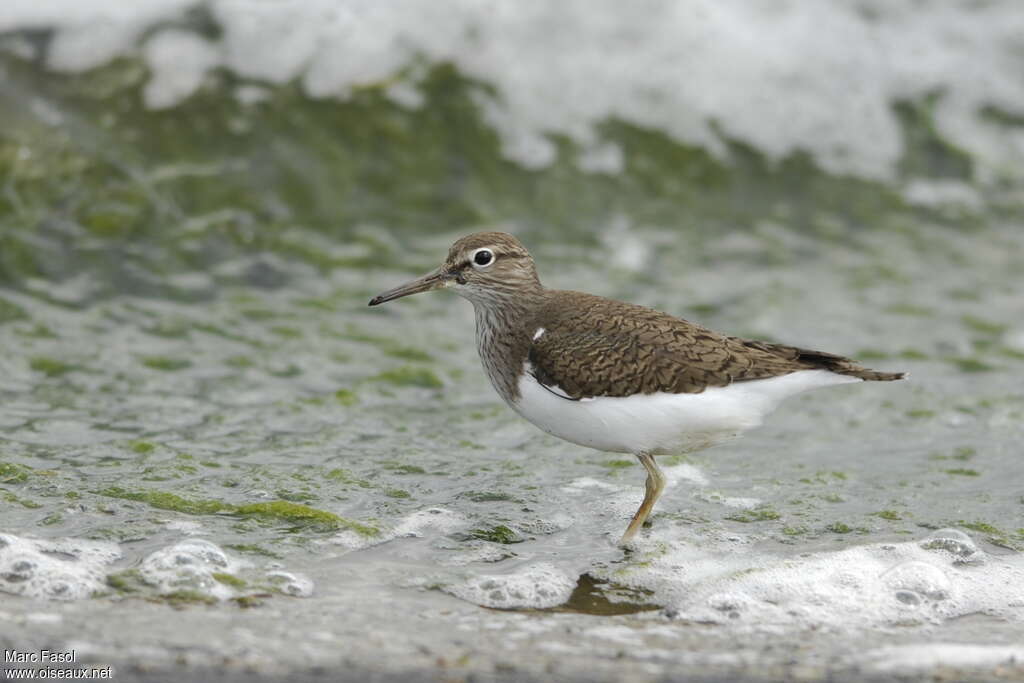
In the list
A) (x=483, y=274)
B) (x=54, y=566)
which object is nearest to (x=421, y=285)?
(x=483, y=274)

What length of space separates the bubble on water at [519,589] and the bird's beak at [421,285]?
1.81m

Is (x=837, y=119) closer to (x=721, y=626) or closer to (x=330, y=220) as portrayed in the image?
(x=330, y=220)

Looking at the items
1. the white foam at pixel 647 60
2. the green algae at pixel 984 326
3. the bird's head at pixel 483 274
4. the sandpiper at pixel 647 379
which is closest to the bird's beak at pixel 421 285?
the bird's head at pixel 483 274

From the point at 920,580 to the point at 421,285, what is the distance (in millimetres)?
2886

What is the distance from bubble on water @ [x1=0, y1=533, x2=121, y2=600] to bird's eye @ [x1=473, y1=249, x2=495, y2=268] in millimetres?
2364

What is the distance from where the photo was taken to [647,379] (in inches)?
246

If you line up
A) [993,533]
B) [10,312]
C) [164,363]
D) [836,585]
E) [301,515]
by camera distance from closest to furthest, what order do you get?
[836,585] → [301,515] → [993,533] → [164,363] → [10,312]

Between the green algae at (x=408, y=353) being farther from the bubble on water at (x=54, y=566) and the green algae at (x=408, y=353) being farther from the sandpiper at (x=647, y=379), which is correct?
the bubble on water at (x=54, y=566)

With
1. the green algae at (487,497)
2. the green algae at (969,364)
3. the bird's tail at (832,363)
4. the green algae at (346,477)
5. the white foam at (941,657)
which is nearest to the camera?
the white foam at (941,657)

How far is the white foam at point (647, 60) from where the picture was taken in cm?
1149

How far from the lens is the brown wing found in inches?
246

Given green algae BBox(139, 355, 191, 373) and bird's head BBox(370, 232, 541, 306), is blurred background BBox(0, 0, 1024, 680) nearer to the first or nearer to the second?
green algae BBox(139, 355, 191, 373)

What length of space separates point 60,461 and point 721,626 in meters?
3.50

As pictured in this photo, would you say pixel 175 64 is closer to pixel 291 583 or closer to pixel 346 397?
pixel 346 397
